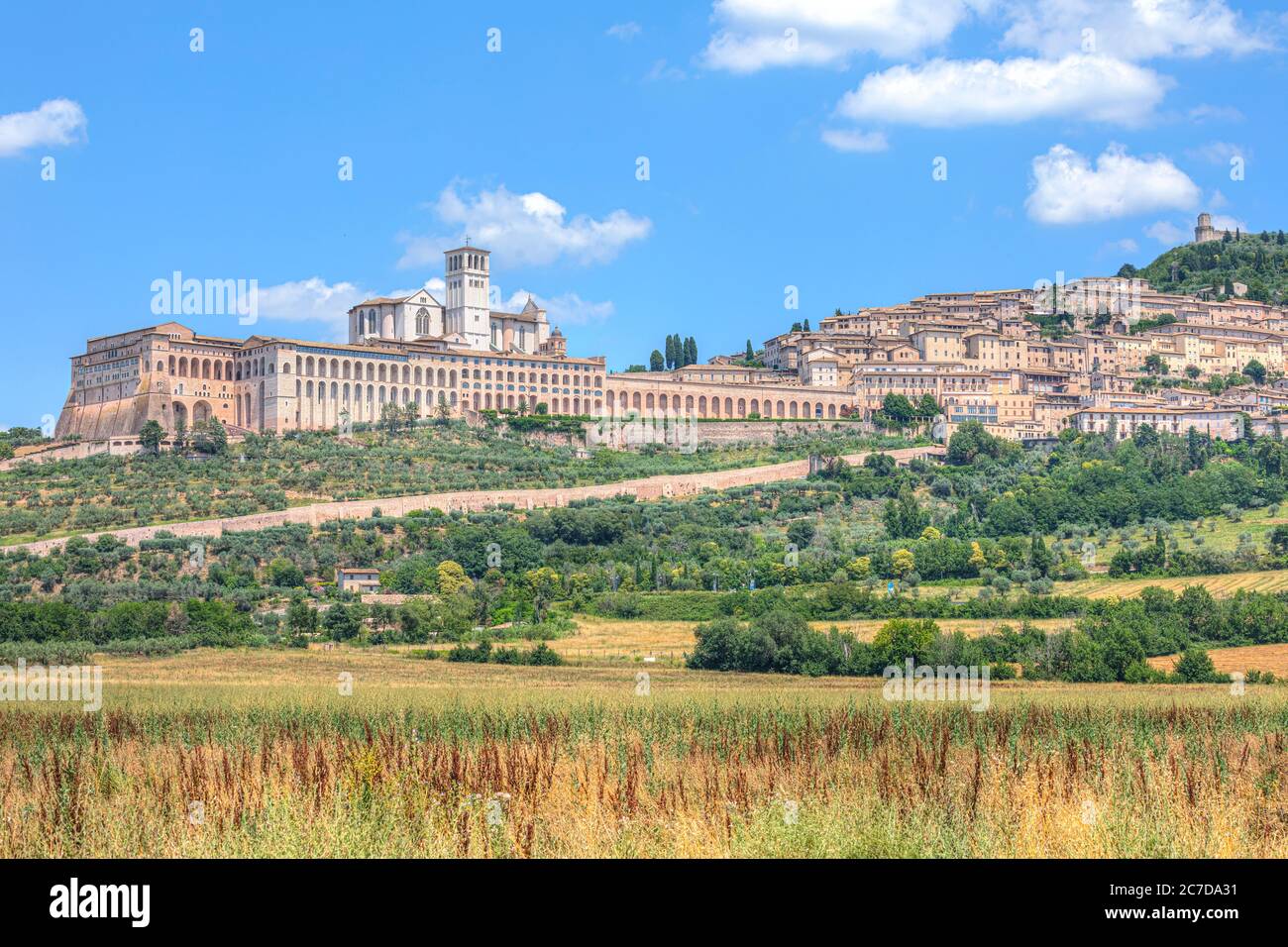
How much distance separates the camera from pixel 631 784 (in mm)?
12977

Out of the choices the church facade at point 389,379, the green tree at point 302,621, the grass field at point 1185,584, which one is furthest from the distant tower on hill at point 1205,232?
the green tree at point 302,621

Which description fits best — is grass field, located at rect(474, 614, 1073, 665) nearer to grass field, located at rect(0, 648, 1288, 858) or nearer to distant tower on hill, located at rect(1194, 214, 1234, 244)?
grass field, located at rect(0, 648, 1288, 858)

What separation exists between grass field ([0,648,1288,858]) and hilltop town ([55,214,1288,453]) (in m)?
51.5

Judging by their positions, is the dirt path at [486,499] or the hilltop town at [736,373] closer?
the dirt path at [486,499]

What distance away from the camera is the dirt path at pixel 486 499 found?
5122 cm

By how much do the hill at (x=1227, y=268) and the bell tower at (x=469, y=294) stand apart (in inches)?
2147

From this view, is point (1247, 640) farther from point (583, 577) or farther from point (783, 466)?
point (783, 466)

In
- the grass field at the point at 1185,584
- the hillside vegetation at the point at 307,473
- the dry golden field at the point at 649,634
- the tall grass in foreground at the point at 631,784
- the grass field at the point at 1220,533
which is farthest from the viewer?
the hillside vegetation at the point at 307,473

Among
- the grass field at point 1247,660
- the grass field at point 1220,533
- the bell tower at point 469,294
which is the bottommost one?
the grass field at point 1247,660

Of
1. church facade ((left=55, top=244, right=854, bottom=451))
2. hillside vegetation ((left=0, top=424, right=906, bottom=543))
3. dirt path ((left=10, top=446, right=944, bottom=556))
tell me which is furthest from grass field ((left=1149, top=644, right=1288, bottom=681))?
church facade ((left=55, top=244, right=854, bottom=451))

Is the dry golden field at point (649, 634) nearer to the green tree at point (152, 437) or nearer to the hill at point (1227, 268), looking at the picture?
the green tree at point (152, 437)

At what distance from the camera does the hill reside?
109 metres

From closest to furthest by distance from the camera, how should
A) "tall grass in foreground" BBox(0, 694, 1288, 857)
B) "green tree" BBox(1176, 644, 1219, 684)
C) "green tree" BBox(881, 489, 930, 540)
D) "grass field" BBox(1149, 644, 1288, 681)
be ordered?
"tall grass in foreground" BBox(0, 694, 1288, 857), "green tree" BBox(1176, 644, 1219, 684), "grass field" BBox(1149, 644, 1288, 681), "green tree" BBox(881, 489, 930, 540)
